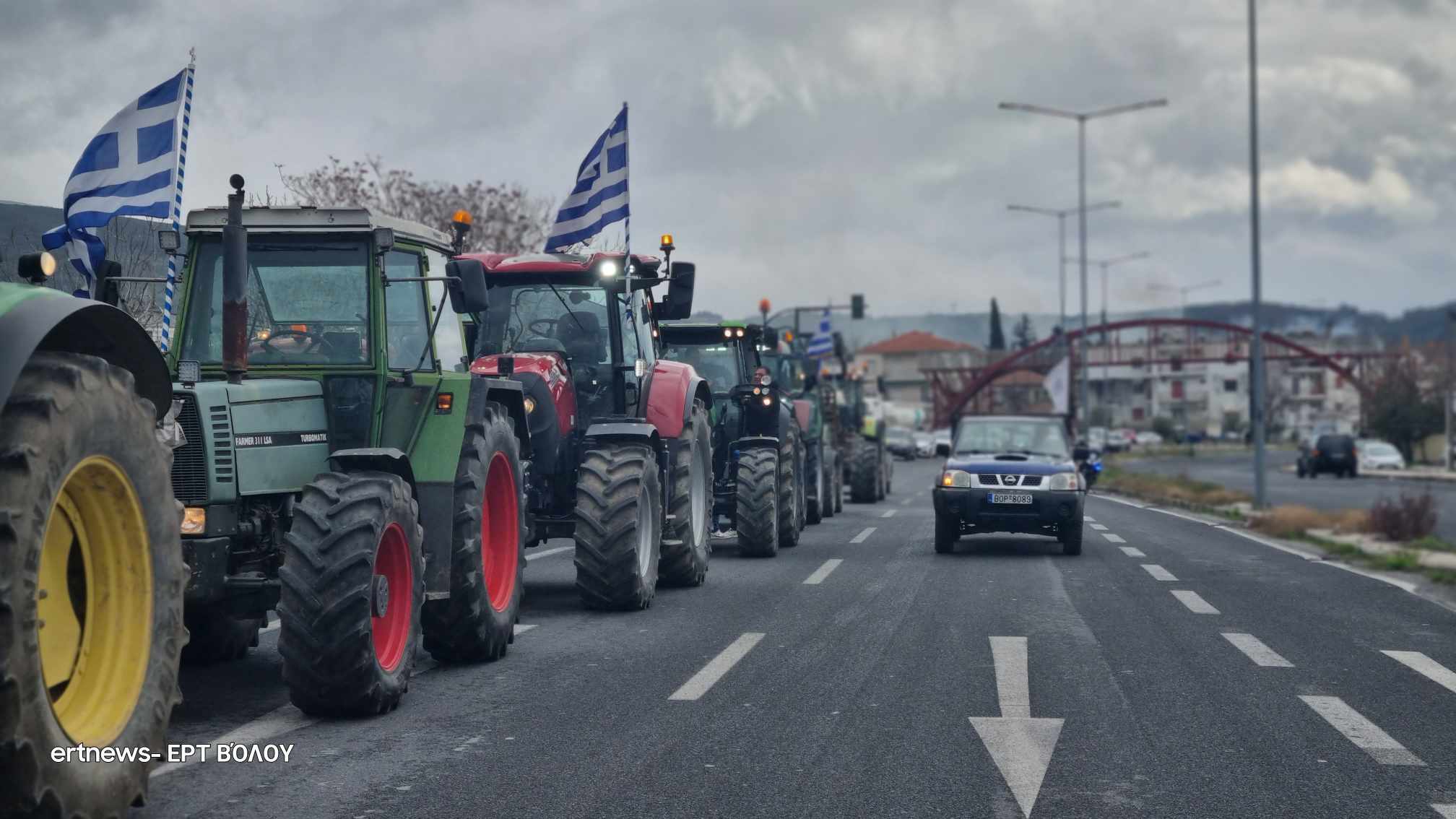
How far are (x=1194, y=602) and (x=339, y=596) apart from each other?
26.2 ft

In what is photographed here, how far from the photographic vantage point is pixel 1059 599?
42.1 ft

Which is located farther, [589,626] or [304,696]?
[589,626]

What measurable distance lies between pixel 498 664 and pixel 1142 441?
14440 centimetres

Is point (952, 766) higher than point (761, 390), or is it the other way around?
point (761, 390)

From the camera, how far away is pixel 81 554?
16.3 feet

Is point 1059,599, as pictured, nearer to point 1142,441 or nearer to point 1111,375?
point 1142,441

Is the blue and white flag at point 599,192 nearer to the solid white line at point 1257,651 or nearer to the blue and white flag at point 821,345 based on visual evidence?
the solid white line at point 1257,651

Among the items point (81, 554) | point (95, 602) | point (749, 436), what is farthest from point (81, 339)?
point (749, 436)

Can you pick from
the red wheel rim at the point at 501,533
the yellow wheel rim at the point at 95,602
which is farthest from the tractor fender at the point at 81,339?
the red wheel rim at the point at 501,533

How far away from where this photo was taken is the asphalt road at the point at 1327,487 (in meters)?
33.0

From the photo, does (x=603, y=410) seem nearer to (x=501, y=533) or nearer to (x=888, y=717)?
(x=501, y=533)

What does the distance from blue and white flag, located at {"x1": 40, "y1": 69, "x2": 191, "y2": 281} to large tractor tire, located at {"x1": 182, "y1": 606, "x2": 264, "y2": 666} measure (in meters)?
2.90

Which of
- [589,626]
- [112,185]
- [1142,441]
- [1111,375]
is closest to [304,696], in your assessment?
[589,626]

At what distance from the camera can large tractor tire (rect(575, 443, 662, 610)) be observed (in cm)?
1130
